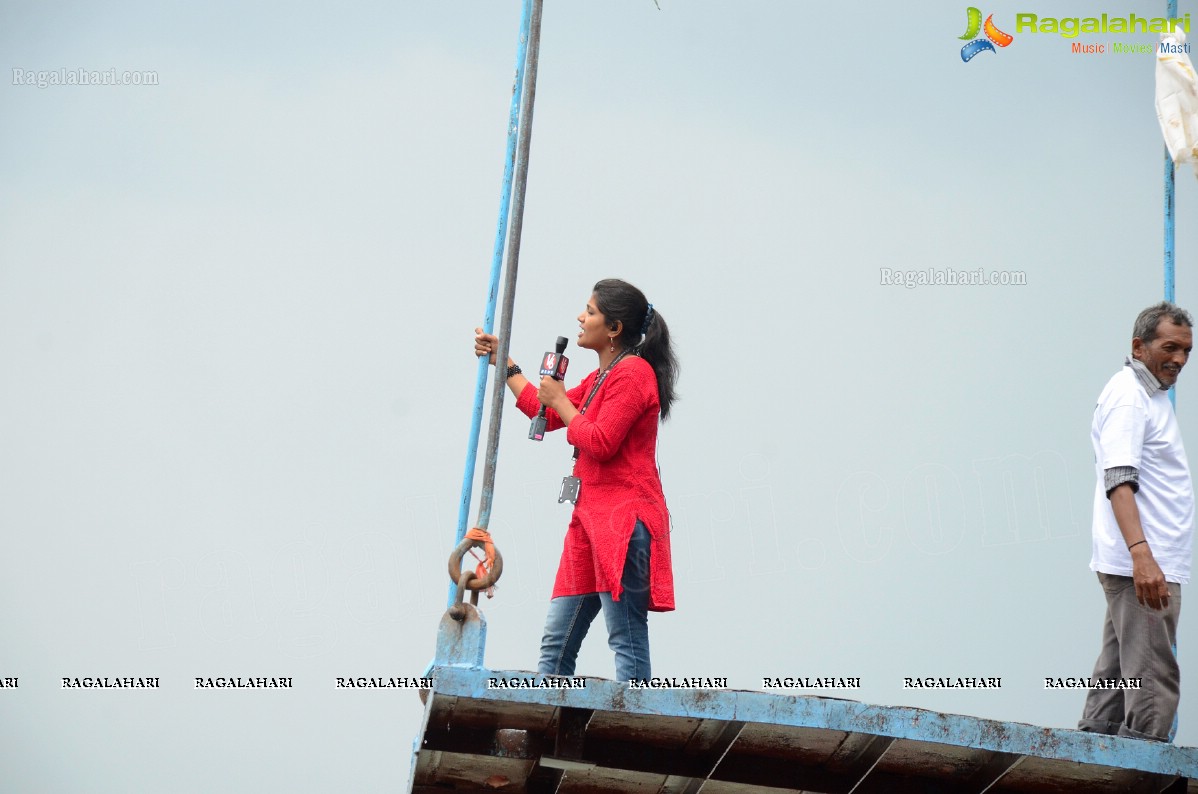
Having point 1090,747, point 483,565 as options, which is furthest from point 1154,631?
point 483,565

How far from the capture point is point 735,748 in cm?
333

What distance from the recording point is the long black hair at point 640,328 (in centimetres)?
406

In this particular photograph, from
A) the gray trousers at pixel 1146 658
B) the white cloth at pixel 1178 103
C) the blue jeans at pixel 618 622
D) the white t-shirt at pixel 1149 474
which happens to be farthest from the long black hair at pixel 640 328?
the white cloth at pixel 1178 103

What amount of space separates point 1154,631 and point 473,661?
1943 millimetres

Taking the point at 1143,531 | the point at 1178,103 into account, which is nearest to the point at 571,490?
the point at 1143,531

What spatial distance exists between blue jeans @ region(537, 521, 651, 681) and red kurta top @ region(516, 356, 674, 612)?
0.09 ft

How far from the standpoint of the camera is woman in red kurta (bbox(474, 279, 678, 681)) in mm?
3840

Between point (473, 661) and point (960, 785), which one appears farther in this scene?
point (960, 785)

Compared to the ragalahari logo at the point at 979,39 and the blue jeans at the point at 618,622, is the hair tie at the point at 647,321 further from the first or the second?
the ragalahari logo at the point at 979,39

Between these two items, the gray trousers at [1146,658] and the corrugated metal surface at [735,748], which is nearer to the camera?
the corrugated metal surface at [735,748]

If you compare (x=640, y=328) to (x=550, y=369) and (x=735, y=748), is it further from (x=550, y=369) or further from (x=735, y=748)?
(x=735, y=748)

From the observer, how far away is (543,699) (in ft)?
9.64

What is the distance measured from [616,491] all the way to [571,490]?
138mm

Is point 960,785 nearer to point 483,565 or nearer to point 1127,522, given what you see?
point 1127,522
